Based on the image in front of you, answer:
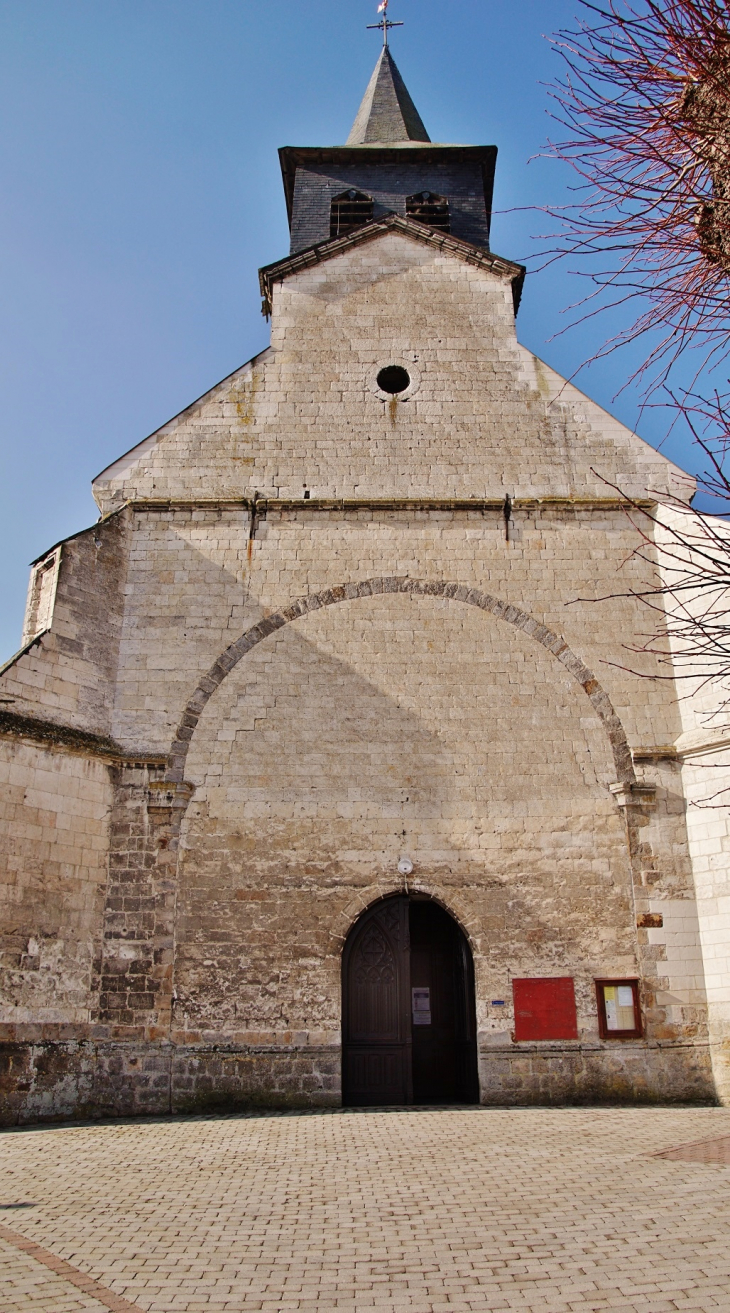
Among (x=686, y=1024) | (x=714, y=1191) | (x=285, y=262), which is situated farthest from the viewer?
(x=285, y=262)

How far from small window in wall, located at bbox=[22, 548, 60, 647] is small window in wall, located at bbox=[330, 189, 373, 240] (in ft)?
23.4

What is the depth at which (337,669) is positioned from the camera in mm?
9836

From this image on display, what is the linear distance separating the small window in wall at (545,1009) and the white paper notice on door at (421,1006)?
4.16ft

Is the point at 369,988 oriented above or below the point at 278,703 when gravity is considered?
below

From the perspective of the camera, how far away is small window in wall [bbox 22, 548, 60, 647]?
9570mm

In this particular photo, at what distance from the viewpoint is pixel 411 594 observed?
1015 cm

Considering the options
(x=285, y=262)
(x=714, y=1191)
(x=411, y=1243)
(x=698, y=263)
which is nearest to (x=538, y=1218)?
(x=411, y=1243)

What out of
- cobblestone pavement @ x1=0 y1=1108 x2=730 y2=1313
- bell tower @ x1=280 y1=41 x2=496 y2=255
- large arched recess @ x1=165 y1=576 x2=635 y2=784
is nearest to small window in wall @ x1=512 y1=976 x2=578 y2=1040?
cobblestone pavement @ x1=0 y1=1108 x2=730 y2=1313

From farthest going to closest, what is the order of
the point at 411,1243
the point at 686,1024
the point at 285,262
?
the point at 285,262, the point at 686,1024, the point at 411,1243

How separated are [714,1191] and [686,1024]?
3.82m

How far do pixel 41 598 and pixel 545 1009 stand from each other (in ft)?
21.1

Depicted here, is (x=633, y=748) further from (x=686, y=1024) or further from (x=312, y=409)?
(x=312, y=409)

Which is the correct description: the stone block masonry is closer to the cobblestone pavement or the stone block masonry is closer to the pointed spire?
the cobblestone pavement

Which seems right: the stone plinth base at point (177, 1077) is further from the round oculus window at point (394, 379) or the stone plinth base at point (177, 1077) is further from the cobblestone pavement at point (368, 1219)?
the round oculus window at point (394, 379)
